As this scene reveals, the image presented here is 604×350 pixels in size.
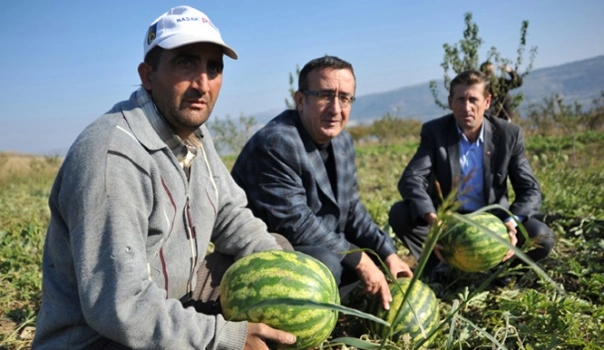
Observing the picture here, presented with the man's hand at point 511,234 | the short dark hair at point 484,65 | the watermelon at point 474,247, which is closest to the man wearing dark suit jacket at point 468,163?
the man's hand at point 511,234

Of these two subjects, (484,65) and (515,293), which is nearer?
(515,293)

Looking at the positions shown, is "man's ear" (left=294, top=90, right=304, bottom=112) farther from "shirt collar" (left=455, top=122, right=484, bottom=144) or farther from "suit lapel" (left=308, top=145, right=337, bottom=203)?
"shirt collar" (left=455, top=122, right=484, bottom=144)

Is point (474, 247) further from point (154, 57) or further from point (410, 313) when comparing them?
point (154, 57)

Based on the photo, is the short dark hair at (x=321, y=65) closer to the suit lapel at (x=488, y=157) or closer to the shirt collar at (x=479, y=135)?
the shirt collar at (x=479, y=135)

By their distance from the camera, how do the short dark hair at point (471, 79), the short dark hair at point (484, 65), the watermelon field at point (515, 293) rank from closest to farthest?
the watermelon field at point (515, 293)
the short dark hair at point (471, 79)
the short dark hair at point (484, 65)

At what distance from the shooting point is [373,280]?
9.92 feet

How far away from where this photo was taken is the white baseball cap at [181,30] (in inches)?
85.1

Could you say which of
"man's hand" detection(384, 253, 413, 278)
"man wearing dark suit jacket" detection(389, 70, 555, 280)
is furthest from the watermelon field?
"man wearing dark suit jacket" detection(389, 70, 555, 280)

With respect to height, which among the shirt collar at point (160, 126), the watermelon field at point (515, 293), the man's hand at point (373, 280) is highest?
the shirt collar at point (160, 126)

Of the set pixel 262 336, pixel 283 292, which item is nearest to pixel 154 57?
pixel 283 292

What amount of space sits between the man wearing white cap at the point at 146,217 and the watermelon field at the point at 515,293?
707 millimetres

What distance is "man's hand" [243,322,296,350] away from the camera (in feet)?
6.74

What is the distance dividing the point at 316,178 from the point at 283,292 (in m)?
1.30

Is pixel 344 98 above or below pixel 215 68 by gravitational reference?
below
